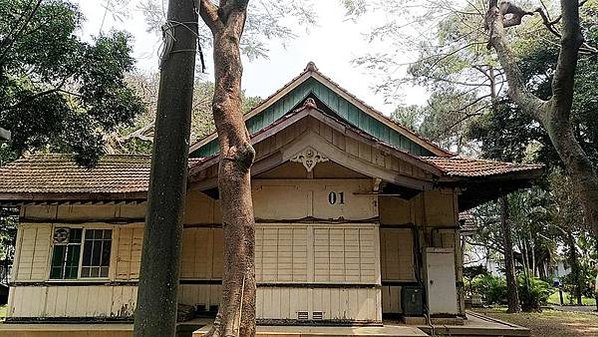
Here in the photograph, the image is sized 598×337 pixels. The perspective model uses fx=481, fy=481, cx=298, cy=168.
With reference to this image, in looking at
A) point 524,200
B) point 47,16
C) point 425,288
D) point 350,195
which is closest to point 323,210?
point 350,195

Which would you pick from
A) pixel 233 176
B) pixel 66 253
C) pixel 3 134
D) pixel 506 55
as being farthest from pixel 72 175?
pixel 506 55

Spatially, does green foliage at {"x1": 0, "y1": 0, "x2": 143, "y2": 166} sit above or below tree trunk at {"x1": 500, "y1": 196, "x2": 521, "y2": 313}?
above

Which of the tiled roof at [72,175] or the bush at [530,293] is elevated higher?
the tiled roof at [72,175]

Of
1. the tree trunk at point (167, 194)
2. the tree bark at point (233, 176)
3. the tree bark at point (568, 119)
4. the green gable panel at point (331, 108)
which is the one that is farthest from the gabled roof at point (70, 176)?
the tree bark at point (568, 119)

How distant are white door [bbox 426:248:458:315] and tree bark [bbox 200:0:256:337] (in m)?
5.22

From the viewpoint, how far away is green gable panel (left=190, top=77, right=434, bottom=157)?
10930 millimetres

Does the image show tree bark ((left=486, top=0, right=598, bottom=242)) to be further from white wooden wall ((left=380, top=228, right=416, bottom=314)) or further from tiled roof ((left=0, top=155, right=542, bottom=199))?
white wooden wall ((left=380, top=228, right=416, bottom=314))

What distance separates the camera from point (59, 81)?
8320 millimetres

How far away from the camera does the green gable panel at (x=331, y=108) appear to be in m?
10.9

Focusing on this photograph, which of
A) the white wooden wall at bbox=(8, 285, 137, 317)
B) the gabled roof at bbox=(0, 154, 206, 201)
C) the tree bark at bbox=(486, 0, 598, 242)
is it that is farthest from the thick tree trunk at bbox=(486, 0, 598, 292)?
the white wooden wall at bbox=(8, 285, 137, 317)

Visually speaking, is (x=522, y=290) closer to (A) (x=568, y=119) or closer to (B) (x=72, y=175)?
(A) (x=568, y=119)

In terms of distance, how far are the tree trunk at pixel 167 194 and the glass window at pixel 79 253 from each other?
6176mm

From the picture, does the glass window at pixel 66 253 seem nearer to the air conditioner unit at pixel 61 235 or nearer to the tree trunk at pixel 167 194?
the air conditioner unit at pixel 61 235

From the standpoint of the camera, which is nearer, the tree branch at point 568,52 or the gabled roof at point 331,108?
the tree branch at point 568,52
